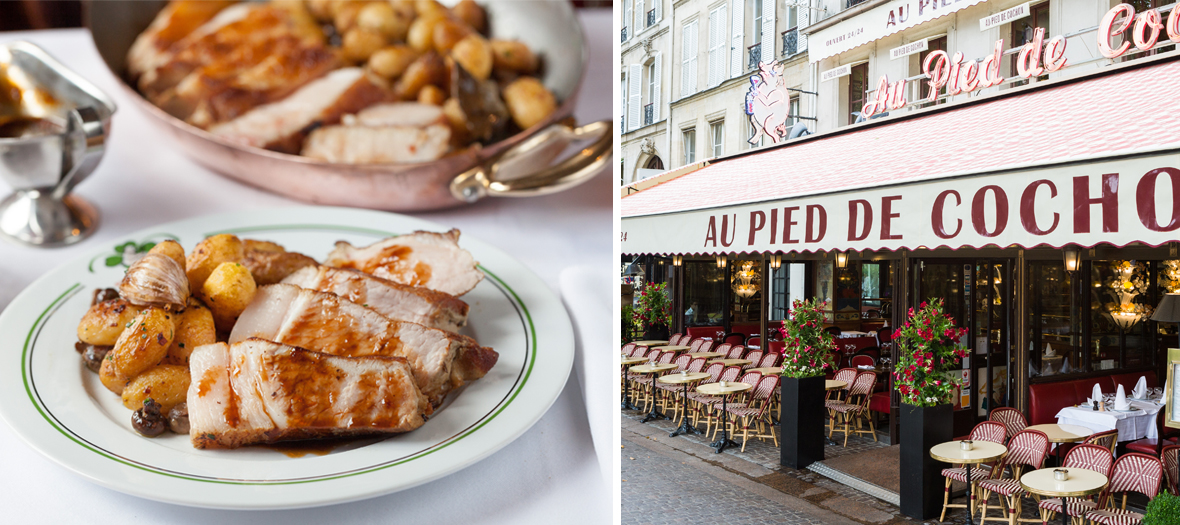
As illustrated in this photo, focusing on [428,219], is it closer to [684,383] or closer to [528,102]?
[528,102]

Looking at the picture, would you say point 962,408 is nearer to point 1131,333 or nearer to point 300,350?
point 1131,333

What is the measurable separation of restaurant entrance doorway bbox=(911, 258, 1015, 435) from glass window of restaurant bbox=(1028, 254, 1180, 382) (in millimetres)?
120

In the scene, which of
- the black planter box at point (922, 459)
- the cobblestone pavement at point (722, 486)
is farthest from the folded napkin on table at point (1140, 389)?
the cobblestone pavement at point (722, 486)

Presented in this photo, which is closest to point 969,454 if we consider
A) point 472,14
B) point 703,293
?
Answer: point 703,293

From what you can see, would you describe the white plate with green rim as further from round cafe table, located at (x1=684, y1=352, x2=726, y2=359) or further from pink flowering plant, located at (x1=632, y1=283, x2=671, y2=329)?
round cafe table, located at (x1=684, y1=352, x2=726, y2=359)

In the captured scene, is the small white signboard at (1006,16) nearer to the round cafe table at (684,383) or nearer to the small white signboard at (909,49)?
the small white signboard at (909,49)

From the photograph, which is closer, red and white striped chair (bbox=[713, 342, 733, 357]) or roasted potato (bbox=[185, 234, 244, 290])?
roasted potato (bbox=[185, 234, 244, 290])

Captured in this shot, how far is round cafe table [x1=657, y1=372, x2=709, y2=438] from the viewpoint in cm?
299

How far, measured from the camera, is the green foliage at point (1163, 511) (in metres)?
2.05

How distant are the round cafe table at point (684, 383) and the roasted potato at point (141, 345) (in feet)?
6.28

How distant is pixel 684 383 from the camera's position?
3.03 metres

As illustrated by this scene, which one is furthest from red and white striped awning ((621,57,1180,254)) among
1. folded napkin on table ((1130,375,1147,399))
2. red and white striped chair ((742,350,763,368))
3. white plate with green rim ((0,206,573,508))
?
white plate with green rim ((0,206,573,508))

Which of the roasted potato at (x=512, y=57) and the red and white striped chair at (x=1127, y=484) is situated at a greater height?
the roasted potato at (x=512, y=57)

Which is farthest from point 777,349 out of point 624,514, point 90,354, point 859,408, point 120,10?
point 120,10
